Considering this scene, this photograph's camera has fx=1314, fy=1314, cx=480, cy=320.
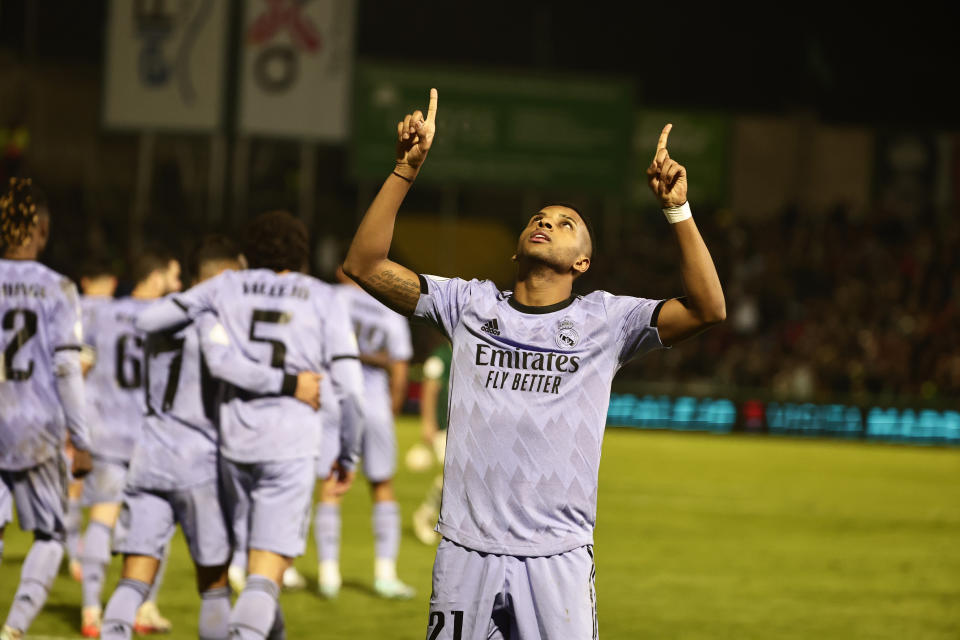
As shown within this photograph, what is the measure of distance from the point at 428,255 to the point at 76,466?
3588 cm

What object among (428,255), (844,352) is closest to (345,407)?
(844,352)

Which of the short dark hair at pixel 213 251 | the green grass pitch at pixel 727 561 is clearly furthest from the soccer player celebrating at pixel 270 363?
the green grass pitch at pixel 727 561

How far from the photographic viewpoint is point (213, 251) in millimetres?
6844

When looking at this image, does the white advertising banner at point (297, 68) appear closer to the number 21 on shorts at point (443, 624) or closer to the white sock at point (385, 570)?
the white sock at point (385, 570)

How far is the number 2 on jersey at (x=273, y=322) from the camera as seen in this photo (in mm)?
6145

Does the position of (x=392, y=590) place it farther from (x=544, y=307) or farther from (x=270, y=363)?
(x=544, y=307)

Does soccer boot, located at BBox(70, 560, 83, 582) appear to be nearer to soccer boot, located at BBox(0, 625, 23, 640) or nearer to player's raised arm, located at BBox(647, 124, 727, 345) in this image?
soccer boot, located at BBox(0, 625, 23, 640)

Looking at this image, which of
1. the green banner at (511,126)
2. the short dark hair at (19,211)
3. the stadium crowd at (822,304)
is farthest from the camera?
the green banner at (511,126)

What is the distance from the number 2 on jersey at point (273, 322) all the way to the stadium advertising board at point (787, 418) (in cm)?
2000

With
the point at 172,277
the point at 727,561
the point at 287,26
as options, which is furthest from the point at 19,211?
the point at 287,26

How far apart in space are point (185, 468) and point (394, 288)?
2191mm

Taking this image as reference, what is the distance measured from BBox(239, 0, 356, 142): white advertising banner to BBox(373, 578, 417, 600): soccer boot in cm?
1999

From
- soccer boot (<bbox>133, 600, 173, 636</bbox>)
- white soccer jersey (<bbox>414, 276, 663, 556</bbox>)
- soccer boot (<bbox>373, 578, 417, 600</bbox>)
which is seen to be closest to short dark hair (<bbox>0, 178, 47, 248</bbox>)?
soccer boot (<bbox>133, 600, 173, 636</bbox>)

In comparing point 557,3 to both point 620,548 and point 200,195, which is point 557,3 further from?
point 620,548
